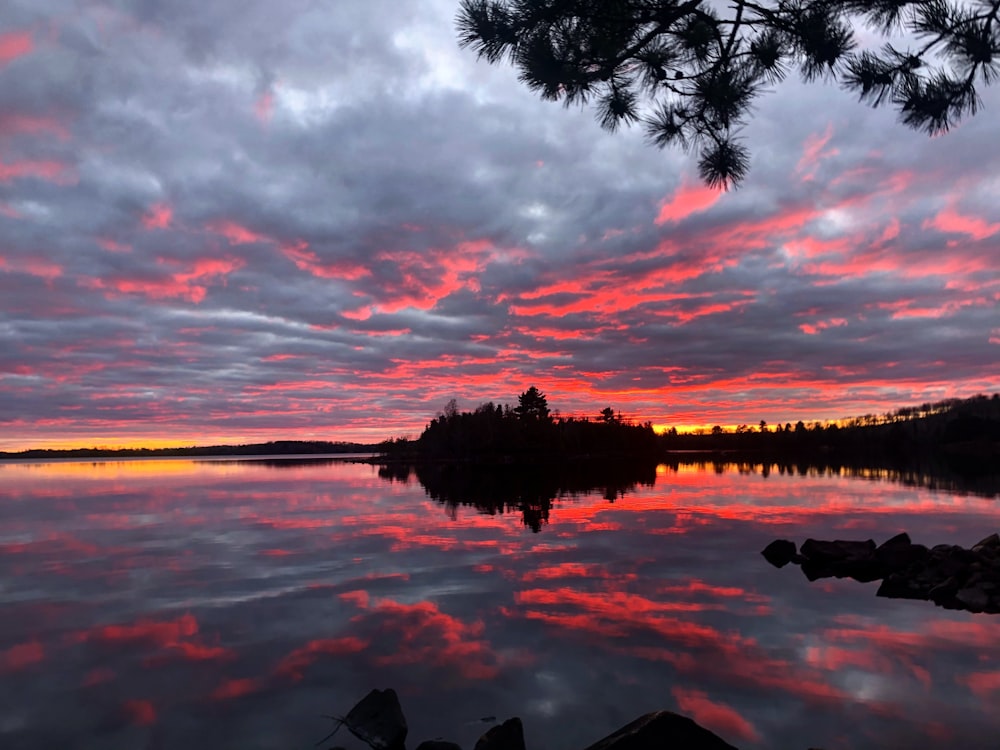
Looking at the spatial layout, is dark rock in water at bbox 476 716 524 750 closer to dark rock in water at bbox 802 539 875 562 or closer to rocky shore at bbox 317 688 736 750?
rocky shore at bbox 317 688 736 750

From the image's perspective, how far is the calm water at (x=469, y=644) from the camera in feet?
35.2

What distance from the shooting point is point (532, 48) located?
9.55 m

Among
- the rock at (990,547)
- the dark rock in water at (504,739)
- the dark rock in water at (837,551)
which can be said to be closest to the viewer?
the dark rock in water at (504,739)

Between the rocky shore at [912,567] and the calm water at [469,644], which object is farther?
the rocky shore at [912,567]

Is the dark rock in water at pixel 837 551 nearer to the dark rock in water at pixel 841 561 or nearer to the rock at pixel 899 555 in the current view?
the dark rock in water at pixel 841 561

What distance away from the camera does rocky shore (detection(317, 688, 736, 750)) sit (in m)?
7.96

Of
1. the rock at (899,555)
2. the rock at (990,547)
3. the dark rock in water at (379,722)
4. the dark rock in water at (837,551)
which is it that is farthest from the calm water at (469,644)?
the rock at (990,547)

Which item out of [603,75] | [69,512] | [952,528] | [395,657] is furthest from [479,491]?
[603,75]

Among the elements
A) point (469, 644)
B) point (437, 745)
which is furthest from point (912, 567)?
point (437, 745)

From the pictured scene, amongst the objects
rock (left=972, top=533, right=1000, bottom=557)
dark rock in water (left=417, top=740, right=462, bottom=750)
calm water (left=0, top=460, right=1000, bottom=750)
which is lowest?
calm water (left=0, top=460, right=1000, bottom=750)

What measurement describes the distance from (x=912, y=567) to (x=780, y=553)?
15.2ft

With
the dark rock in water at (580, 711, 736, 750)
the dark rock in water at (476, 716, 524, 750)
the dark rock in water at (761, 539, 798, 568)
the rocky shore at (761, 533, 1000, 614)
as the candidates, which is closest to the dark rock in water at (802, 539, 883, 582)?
the rocky shore at (761, 533, 1000, 614)

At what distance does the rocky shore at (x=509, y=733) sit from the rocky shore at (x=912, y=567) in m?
14.9

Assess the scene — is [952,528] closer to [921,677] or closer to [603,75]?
[921,677]
